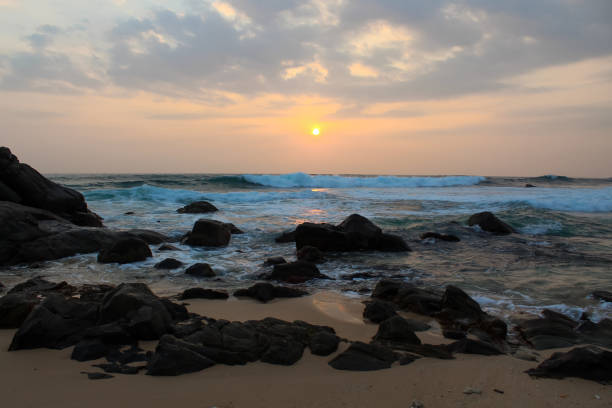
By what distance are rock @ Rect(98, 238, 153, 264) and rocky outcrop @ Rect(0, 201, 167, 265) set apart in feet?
0.76

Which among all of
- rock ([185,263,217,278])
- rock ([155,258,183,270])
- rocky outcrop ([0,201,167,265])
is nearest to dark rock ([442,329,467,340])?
rock ([185,263,217,278])

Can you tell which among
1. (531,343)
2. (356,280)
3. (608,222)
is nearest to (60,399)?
(531,343)

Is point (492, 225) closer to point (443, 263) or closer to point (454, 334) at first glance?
point (443, 263)

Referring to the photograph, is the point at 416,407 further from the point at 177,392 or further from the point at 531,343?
the point at 531,343

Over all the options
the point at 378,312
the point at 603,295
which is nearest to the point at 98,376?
the point at 378,312

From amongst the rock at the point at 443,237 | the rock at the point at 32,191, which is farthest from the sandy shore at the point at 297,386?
the rock at the point at 32,191

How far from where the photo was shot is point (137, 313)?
3.55 m

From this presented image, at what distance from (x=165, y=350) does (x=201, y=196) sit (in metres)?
22.1

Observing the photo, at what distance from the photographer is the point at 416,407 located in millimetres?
2504

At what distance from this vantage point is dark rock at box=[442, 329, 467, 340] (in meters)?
3.78

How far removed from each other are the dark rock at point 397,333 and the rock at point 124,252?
5118mm

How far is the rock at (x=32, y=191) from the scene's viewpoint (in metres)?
9.59

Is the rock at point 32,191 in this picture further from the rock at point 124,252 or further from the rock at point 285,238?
the rock at point 285,238

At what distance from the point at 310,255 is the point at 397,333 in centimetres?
428
